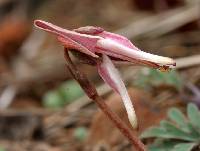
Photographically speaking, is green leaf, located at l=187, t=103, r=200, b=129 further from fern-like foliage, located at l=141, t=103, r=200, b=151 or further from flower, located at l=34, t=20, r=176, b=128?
flower, located at l=34, t=20, r=176, b=128

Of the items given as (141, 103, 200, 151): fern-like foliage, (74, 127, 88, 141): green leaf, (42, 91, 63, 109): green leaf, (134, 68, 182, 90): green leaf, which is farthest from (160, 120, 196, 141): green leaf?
(42, 91, 63, 109): green leaf

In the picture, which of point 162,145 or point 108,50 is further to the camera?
point 162,145

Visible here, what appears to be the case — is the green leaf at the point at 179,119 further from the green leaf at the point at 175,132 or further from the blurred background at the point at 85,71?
the blurred background at the point at 85,71

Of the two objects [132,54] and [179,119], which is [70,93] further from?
[132,54]

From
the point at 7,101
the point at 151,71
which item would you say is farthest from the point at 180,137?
the point at 7,101

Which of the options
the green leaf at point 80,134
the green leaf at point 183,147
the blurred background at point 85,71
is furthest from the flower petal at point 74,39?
the green leaf at point 80,134

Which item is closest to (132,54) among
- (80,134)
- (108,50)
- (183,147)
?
(108,50)
